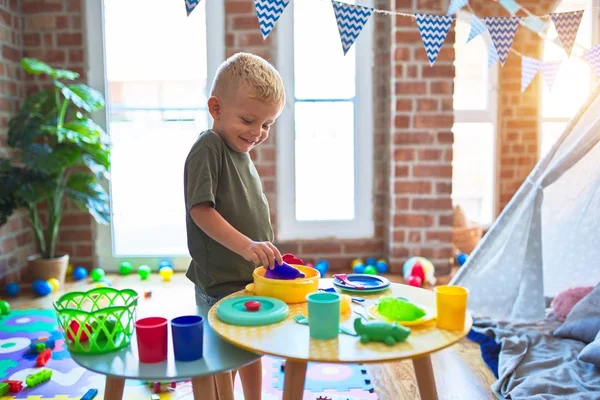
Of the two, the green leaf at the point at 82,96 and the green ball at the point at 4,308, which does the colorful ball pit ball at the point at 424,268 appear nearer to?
the green leaf at the point at 82,96

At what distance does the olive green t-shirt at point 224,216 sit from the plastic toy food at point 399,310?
42cm

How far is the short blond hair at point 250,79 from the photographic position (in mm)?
1265

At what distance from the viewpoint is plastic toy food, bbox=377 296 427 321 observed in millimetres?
1035

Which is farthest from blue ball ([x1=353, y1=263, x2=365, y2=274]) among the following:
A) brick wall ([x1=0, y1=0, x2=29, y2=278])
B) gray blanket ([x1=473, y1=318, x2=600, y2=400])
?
brick wall ([x1=0, y1=0, x2=29, y2=278])

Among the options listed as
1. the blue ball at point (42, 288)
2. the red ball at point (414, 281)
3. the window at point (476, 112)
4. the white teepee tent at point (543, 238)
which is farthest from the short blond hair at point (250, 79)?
the window at point (476, 112)

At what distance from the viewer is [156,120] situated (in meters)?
3.31

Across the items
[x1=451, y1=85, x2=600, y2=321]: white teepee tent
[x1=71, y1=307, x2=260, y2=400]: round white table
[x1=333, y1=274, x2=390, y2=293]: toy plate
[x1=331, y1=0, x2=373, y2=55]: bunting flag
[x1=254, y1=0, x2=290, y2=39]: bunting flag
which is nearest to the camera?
[x1=71, y1=307, x2=260, y2=400]: round white table

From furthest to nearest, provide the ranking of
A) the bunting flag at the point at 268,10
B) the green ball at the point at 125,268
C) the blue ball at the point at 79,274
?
1. the green ball at the point at 125,268
2. the blue ball at the point at 79,274
3. the bunting flag at the point at 268,10

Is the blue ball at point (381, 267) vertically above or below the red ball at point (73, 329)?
below

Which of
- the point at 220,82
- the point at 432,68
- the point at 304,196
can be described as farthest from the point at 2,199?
the point at 432,68

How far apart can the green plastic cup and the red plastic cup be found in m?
0.26

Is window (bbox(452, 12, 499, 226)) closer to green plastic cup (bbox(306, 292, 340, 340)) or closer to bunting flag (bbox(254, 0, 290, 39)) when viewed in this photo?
bunting flag (bbox(254, 0, 290, 39))

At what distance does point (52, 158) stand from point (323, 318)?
2217mm

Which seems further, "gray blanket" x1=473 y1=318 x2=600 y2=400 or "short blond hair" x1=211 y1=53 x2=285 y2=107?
"gray blanket" x1=473 y1=318 x2=600 y2=400
